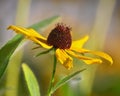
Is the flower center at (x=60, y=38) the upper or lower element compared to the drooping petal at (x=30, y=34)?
lower

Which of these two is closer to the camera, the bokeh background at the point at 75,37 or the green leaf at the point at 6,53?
the green leaf at the point at 6,53

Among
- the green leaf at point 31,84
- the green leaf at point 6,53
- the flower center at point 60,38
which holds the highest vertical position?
the green leaf at point 6,53

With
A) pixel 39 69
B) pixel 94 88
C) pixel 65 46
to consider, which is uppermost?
pixel 65 46

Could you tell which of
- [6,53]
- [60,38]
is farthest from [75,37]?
[6,53]

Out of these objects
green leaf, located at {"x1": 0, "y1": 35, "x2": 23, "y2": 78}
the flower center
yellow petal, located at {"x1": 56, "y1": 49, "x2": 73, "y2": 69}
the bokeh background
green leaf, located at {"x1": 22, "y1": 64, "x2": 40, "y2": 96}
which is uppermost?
yellow petal, located at {"x1": 56, "y1": 49, "x2": 73, "y2": 69}

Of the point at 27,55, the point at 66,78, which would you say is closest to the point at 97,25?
the point at 27,55

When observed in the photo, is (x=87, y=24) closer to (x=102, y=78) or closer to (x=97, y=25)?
(x=97, y=25)
